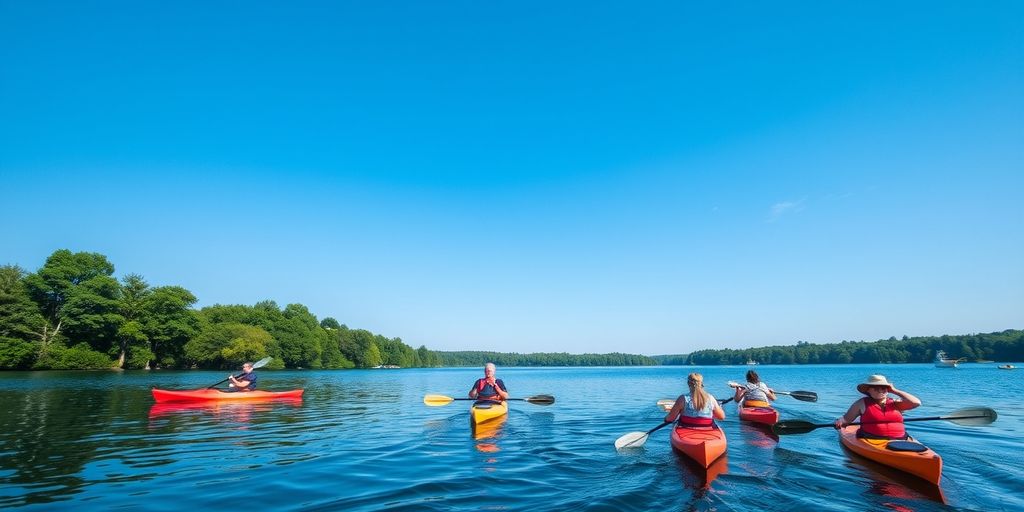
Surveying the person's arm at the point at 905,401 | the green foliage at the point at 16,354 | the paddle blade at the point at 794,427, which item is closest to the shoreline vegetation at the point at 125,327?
the green foliage at the point at 16,354

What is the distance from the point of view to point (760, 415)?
15094mm

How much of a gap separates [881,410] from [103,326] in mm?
76460

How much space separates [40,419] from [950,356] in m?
157

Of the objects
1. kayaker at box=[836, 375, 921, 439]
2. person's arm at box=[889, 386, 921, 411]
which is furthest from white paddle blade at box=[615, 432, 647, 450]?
person's arm at box=[889, 386, 921, 411]

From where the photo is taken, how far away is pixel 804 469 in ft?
30.9

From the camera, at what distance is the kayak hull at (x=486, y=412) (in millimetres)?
14572

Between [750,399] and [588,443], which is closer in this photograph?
[588,443]

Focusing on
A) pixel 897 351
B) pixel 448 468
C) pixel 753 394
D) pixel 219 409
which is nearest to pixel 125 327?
pixel 219 409

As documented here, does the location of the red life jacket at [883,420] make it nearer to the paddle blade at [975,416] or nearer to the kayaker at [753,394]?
the paddle blade at [975,416]

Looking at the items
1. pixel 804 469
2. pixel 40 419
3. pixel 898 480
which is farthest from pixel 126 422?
pixel 898 480

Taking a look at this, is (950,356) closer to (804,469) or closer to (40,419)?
(804,469)

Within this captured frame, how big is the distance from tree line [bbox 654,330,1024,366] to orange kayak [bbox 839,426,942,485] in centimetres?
13257

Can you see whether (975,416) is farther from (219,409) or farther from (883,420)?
(219,409)

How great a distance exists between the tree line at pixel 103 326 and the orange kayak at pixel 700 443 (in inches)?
2644
